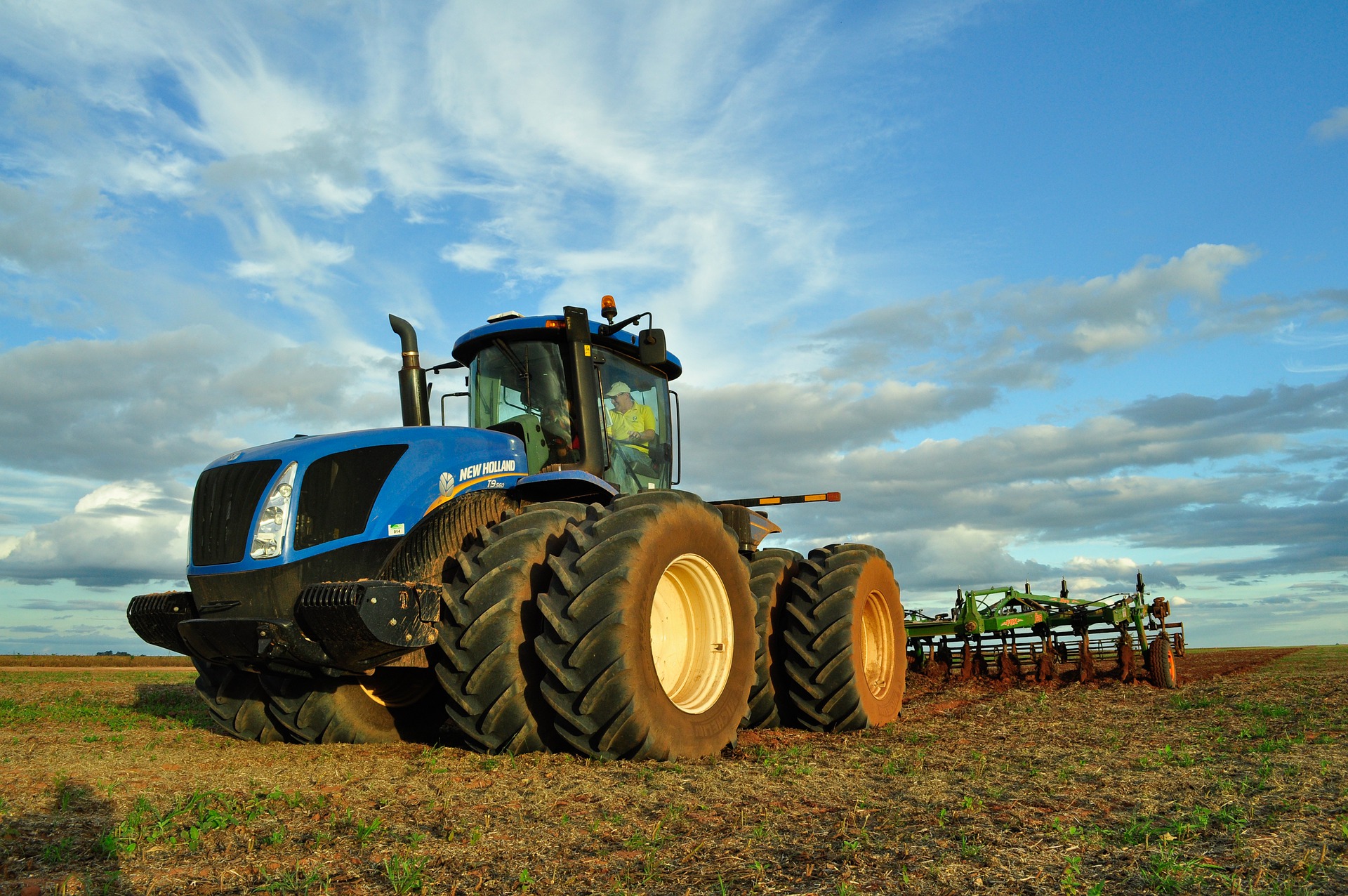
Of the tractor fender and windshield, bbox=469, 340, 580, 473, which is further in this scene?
windshield, bbox=469, 340, 580, 473

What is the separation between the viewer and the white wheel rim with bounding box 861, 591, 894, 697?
29.0ft

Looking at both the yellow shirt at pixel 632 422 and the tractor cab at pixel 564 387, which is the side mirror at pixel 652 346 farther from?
the yellow shirt at pixel 632 422

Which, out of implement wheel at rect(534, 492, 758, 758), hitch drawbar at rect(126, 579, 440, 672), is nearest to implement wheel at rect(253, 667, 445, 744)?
hitch drawbar at rect(126, 579, 440, 672)

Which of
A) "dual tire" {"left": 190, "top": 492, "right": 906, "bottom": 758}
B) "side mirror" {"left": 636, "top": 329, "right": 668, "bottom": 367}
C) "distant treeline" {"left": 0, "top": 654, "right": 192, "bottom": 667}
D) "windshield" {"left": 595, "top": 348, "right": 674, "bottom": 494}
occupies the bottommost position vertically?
"distant treeline" {"left": 0, "top": 654, "right": 192, "bottom": 667}

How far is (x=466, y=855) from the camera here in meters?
3.40

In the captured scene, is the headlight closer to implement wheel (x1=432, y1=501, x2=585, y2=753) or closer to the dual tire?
the dual tire

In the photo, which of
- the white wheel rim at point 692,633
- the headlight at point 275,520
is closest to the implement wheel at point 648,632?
the white wheel rim at point 692,633

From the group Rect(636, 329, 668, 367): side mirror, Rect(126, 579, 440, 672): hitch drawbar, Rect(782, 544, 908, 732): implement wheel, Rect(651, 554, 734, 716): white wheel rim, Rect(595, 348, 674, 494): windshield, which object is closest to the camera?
Rect(126, 579, 440, 672): hitch drawbar

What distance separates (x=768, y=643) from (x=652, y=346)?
2.60m

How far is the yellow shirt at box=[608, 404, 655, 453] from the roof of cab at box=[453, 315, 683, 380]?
0.47 metres

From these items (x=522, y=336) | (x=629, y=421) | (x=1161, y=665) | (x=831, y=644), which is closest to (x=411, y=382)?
(x=522, y=336)

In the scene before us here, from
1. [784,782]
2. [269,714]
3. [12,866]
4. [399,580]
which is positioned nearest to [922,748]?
[784,782]

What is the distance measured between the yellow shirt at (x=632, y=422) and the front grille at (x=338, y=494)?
203cm

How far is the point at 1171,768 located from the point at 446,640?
160 inches
